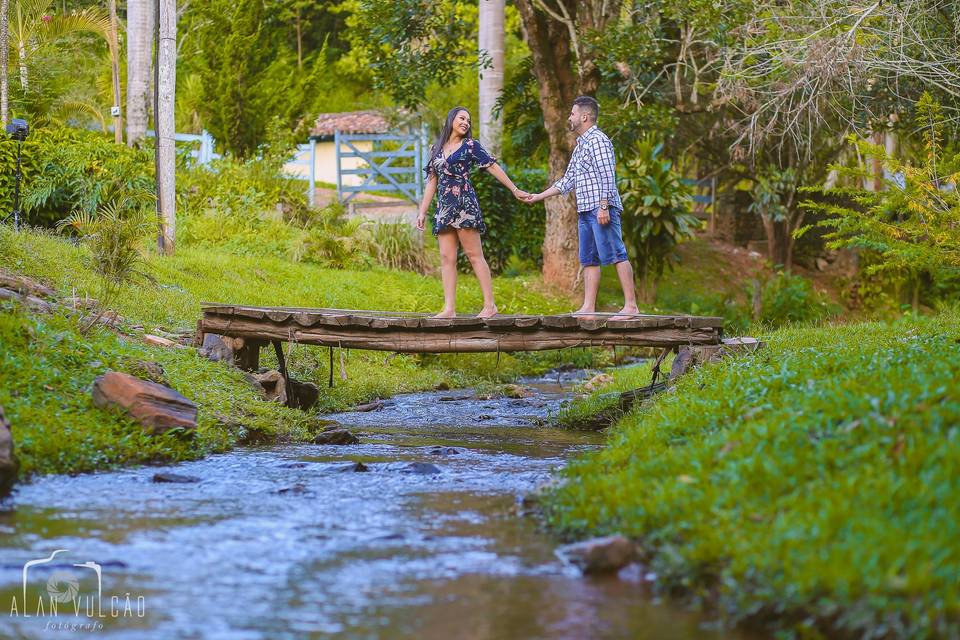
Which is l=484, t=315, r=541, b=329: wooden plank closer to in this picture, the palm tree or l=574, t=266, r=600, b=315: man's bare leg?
l=574, t=266, r=600, b=315: man's bare leg

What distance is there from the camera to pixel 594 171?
9812 millimetres

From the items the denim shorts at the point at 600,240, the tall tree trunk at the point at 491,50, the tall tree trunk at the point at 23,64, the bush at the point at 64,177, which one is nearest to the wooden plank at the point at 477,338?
the denim shorts at the point at 600,240

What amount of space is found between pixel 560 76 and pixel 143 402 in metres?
13.1

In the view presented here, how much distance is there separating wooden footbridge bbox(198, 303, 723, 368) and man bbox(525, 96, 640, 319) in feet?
0.99

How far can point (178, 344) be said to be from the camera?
1062cm

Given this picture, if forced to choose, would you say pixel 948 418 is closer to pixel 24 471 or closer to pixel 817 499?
pixel 817 499

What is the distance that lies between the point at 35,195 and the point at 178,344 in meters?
7.40

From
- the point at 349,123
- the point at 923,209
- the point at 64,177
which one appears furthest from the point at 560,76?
the point at 349,123

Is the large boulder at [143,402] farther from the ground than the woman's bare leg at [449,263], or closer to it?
closer to it

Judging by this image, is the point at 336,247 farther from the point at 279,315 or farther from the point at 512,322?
the point at 512,322

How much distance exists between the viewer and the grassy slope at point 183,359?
7.36 meters

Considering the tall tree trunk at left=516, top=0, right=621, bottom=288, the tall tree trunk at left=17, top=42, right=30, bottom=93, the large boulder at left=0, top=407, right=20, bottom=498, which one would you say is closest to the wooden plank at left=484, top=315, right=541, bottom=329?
the large boulder at left=0, top=407, right=20, bottom=498

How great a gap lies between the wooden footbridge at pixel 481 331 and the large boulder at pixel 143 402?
6.64ft

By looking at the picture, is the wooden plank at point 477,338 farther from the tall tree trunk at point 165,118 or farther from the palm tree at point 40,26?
the palm tree at point 40,26
